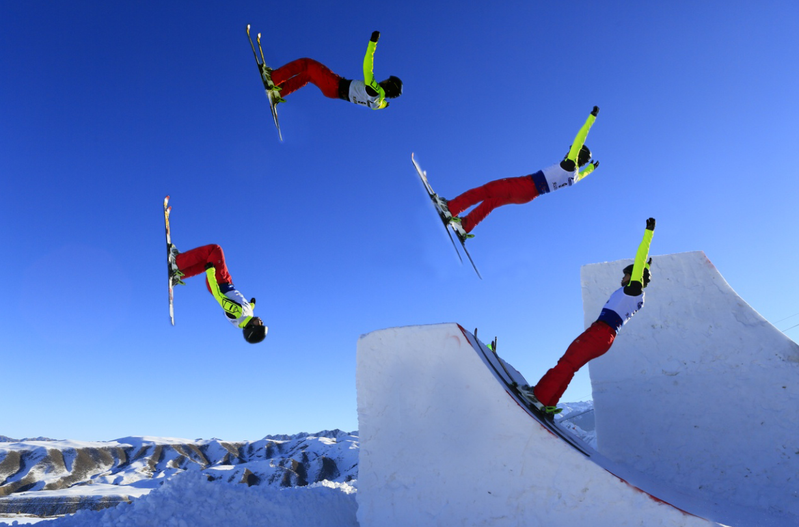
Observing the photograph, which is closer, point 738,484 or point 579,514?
point 579,514

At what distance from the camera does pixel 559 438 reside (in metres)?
4.14

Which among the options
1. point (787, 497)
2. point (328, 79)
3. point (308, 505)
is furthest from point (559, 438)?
point (328, 79)

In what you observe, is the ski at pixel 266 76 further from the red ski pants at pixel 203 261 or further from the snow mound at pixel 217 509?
the snow mound at pixel 217 509

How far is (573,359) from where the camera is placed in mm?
5000

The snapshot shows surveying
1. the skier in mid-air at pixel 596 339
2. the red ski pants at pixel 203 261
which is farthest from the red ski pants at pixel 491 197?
the red ski pants at pixel 203 261

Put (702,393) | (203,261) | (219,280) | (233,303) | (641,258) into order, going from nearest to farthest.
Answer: (641,258)
(233,303)
(219,280)
(702,393)
(203,261)

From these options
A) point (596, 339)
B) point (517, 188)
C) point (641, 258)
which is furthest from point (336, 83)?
point (596, 339)

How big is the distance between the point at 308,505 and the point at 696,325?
6.52 m

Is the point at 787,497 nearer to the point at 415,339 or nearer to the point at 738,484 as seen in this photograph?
the point at 738,484

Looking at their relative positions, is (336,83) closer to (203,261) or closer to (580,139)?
(203,261)

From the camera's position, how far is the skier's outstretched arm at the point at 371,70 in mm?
6129

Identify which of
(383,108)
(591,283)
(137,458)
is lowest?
(137,458)

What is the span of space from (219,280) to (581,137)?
19.5 ft

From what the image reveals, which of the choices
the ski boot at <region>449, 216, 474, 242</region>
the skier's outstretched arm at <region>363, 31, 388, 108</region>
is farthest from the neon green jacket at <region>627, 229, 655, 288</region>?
the skier's outstretched arm at <region>363, 31, 388, 108</region>
